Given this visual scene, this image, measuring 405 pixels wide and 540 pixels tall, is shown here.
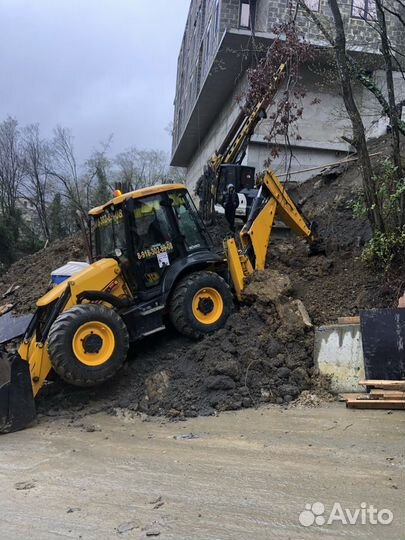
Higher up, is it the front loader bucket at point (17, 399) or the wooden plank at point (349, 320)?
the wooden plank at point (349, 320)

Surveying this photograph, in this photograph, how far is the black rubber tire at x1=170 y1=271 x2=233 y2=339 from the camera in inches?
296

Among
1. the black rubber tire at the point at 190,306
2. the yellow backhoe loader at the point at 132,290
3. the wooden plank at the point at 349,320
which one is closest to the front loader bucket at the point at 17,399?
the yellow backhoe loader at the point at 132,290

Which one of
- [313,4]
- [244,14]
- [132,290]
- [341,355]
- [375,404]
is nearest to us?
[375,404]

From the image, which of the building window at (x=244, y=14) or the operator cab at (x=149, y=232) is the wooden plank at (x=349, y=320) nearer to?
the operator cab at (x=149, y=232)

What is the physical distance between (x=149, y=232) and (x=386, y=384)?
3.92m

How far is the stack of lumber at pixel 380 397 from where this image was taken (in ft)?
19.6

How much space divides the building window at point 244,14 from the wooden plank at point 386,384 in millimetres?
14954

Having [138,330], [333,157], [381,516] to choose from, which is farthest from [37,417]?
[333,157]

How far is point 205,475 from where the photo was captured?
430 centimetres

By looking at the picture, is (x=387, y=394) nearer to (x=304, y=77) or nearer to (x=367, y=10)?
(x=367, y=10)

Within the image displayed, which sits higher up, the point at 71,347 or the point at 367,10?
the point at 367,10

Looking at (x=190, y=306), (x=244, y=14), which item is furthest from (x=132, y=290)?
(x=244, y=14)

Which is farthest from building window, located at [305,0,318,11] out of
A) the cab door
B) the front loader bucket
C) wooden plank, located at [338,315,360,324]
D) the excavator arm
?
the front loader bucket

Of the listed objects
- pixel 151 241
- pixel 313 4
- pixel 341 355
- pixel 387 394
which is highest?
pixel 313 4
